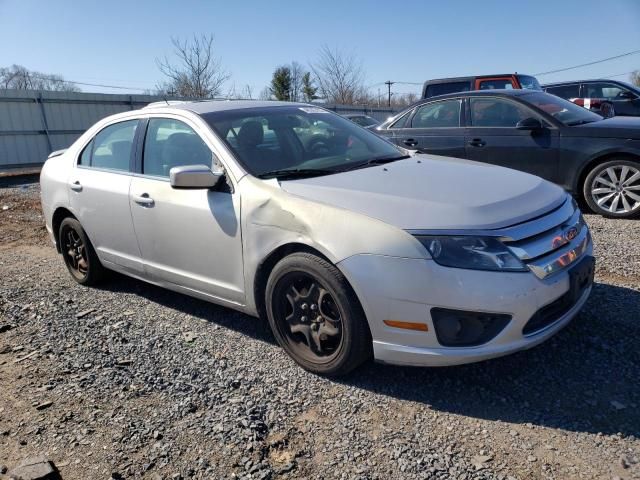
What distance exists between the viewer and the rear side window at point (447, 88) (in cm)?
1207

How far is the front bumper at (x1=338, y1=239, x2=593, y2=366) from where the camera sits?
2520 mm

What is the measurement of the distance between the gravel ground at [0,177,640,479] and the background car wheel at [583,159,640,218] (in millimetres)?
2297

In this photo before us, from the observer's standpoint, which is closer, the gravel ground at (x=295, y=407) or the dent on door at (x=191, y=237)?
the gravel ground at (x=295, y=407)


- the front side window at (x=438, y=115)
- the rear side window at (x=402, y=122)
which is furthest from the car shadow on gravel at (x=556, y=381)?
the rear side window at (x=402, y=122)

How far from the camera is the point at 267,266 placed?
321 cm

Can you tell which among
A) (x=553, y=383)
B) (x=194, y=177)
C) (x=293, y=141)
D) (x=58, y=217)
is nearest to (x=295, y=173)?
(x=293, y=141)

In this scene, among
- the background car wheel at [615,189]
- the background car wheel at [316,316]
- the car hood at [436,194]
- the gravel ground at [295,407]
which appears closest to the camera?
the gravel ground at [295,407]

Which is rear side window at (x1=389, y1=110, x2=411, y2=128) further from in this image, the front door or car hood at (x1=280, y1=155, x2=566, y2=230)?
the front door

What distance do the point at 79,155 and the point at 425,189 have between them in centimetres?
335

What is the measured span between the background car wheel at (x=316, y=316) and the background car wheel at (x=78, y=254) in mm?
2332

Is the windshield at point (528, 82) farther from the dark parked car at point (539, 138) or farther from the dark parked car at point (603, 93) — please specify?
the dark parked car at point (539, 138)

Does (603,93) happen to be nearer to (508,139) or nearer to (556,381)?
(508,139)

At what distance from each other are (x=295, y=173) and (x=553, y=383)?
1.92 m

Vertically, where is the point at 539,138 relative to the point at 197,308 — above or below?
above
